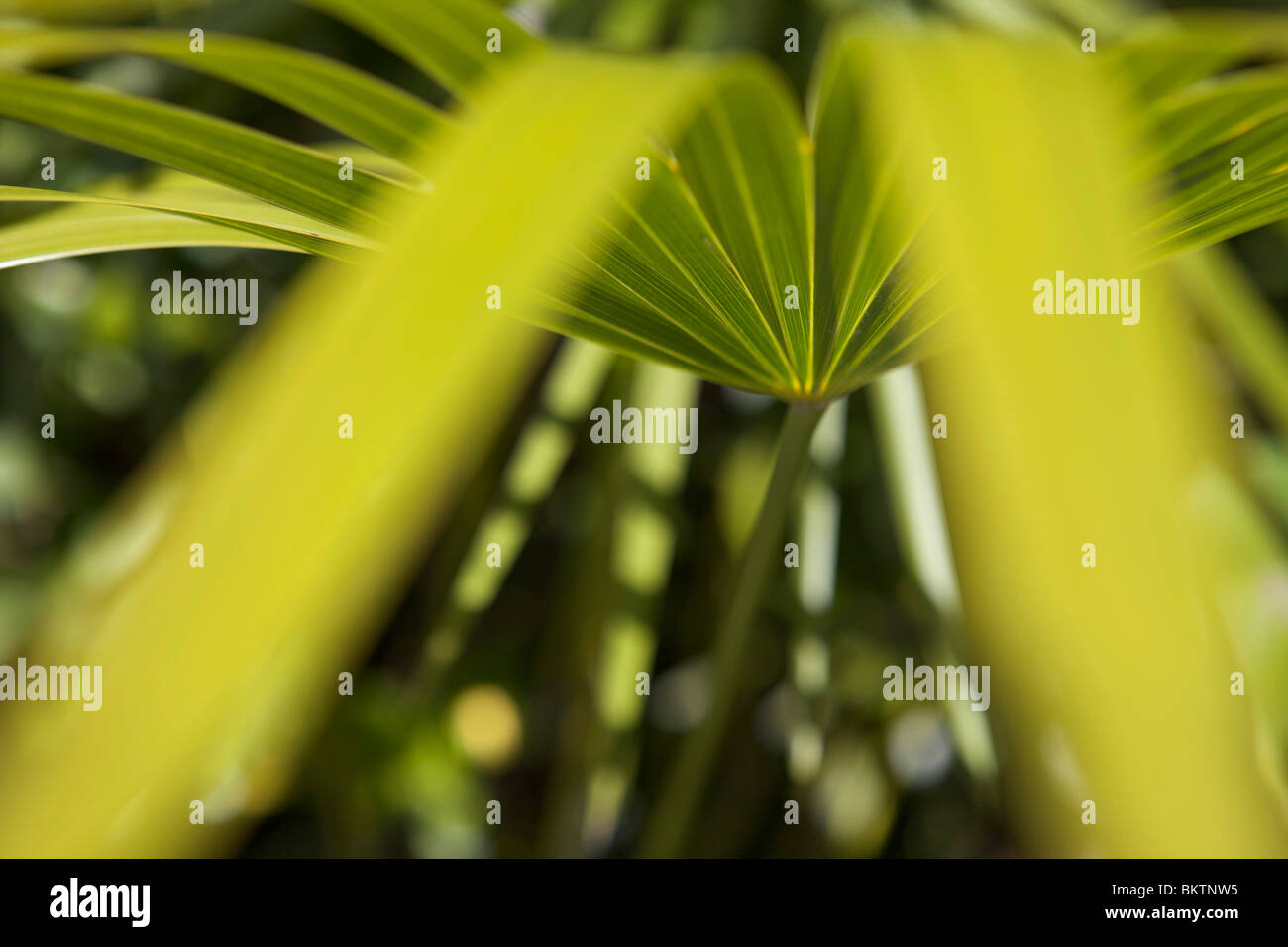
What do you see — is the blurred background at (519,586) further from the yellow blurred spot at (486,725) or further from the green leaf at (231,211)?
the green leaf at (231,211)

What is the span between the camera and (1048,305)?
0.11 metres

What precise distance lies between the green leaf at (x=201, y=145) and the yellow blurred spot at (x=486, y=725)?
0.68 meters

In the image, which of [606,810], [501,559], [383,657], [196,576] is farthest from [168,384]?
[196,576]

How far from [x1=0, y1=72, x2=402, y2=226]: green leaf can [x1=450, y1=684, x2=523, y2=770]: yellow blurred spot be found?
682 mm

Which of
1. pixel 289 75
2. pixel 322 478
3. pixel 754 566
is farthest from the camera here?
pixel 754 566

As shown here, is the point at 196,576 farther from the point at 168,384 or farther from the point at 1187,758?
the point at 168,384

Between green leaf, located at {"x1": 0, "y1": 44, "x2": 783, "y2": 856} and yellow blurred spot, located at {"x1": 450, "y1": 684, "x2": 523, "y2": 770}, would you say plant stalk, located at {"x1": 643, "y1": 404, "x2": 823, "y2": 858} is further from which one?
yellow blurred spot, located at {"x1": 450, "y1": 684, "x2": 523, "y2": 770}

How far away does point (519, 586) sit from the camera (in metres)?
0.89

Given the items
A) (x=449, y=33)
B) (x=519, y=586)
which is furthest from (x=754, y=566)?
(x=519, y=586)

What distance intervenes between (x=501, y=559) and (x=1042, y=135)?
0.50m

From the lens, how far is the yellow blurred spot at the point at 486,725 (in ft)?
2.87

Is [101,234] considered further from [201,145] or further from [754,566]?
[754,566]

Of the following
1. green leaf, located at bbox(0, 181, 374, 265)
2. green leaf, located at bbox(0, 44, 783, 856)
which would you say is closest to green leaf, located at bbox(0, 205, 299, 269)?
green leaf, located at bbox(0, 181, 374, 265)

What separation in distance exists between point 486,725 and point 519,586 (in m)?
0.16
